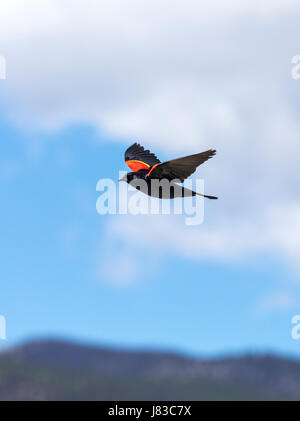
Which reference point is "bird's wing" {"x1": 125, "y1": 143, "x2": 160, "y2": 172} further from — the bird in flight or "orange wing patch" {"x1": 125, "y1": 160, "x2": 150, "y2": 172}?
the bird in flight

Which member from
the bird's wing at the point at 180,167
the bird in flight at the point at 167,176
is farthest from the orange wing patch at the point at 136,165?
the bird's wing at the point at 180,167

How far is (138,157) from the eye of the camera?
30.0 metres

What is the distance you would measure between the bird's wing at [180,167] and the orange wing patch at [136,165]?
306 cm

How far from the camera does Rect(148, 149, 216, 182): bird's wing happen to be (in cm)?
2205

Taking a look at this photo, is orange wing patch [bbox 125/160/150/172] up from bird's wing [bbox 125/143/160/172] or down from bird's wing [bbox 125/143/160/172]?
down

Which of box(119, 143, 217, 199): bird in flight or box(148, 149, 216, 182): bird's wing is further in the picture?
box(119, 143, 217, 199): bird in flight

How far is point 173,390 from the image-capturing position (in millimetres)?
33969

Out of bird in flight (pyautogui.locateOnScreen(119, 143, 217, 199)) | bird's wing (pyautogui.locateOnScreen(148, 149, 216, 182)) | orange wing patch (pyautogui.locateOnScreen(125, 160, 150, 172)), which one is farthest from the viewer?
orange wing patch (pyautogui.locateOnScreen(125, 160, 150, 172))

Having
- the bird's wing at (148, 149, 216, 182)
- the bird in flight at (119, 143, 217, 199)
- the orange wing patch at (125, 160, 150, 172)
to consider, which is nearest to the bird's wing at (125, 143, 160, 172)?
the orange wing patch at (125, 160, 150, 172)

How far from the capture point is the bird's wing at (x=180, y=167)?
868 inches

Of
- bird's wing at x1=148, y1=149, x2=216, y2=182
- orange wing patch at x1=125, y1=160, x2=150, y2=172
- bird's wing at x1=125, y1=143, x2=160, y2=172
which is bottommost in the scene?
bird's wing at x1=148, y1=149, x2=216, y2=182
